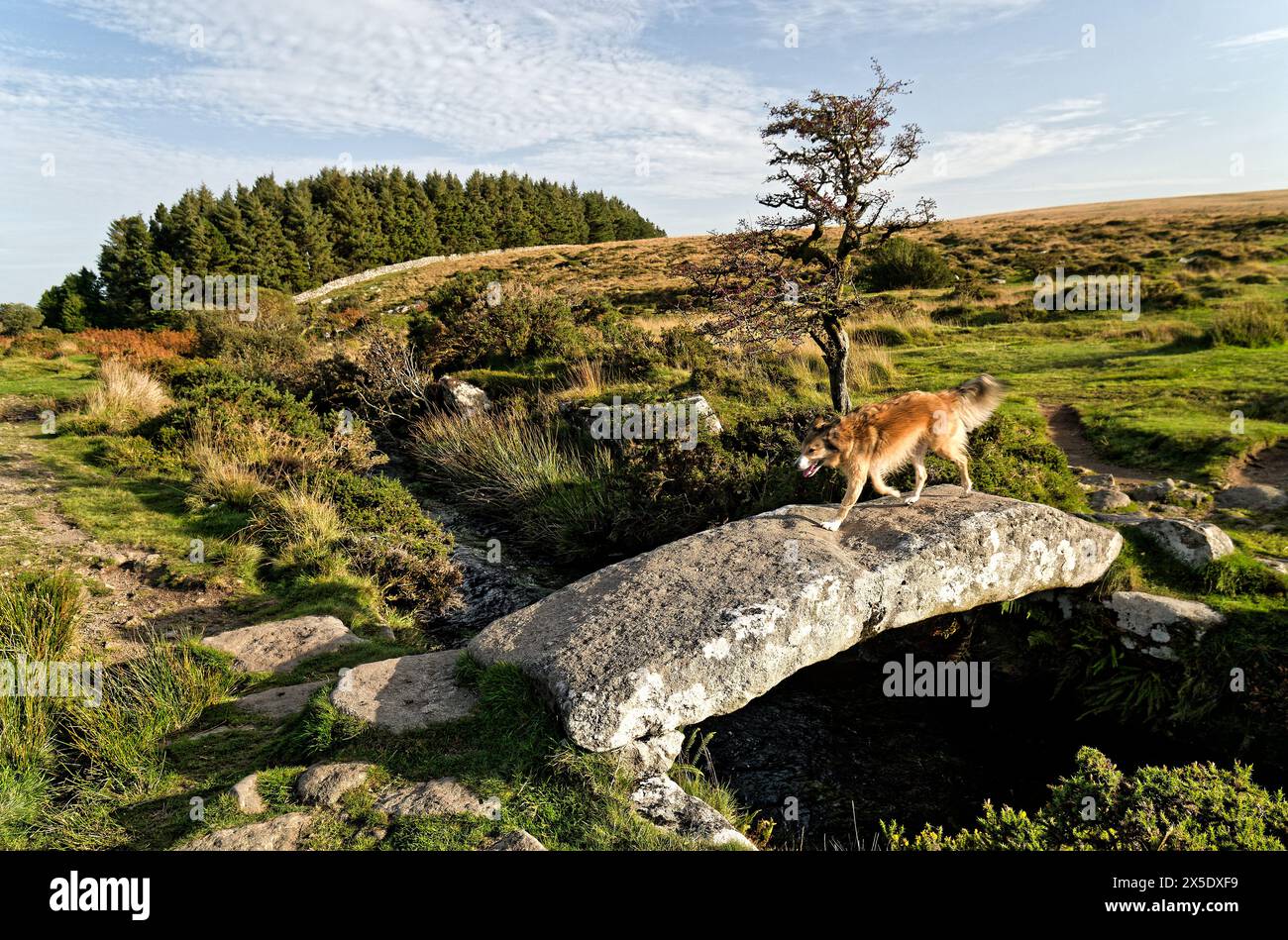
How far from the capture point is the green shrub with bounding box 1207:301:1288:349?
17.1 meters

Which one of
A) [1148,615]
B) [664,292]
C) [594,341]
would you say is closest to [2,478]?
[594,341]

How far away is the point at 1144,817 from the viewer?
13.6 feet

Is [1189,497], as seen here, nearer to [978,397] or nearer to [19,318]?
[978,397]

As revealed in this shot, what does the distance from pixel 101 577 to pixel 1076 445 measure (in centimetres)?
1504

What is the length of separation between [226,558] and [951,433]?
31.4 feet

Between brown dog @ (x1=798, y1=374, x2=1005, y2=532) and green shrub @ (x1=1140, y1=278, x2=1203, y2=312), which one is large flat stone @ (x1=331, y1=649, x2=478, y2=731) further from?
green shrub @ (x1=1140, y1=278, x2=1203, y2=312)

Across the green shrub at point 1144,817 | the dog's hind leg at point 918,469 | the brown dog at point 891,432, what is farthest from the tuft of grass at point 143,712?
the dog's hind leg at point 918,469

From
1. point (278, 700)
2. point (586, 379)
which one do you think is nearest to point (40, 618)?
point (278, 700)

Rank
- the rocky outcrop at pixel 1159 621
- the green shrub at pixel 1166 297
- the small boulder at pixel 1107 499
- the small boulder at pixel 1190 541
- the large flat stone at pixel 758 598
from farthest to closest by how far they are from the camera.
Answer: the green shrub at pixel 1166 297 → the small boulder at pixel 1107 499 → the small boulder at pixel 1190 541 → the rocky outcrop at pixel 1159 621 → the large flat stone at pixel 758 598

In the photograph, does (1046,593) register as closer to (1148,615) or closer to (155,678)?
(1148,615)

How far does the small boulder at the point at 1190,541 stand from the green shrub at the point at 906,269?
28.0m

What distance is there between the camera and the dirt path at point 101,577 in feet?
25.9

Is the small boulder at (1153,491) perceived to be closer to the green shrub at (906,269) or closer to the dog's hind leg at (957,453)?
the dog's hind leg at (957,453)
